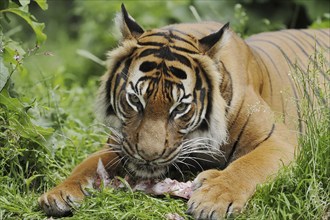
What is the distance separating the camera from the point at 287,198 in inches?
182

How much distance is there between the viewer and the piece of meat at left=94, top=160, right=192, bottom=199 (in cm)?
492

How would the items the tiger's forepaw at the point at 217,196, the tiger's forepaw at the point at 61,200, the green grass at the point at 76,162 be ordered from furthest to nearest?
1. the tiger's forepaw at the point at 61,200
2. the green grass at the point at 76,162
3. the tiger's forepaw at the point at 217,196

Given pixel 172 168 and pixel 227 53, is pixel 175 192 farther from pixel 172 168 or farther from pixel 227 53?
pixel 227 53

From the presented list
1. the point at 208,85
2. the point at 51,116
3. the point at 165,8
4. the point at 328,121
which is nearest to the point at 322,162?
the point at 328,121

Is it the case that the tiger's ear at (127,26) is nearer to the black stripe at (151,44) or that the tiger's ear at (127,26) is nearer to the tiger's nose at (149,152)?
the black stripe at (151,44)

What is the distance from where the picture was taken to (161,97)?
483 centimetres

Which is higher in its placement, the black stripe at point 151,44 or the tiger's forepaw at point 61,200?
the black stripe at point 151,44

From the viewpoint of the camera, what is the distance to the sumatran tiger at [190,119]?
4.77 m

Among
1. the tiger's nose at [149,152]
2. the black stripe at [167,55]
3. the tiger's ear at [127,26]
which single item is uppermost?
the tiger's ear at [127,26]

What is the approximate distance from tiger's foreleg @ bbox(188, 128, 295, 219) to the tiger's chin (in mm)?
277

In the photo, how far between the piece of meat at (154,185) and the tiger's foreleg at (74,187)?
0.27 ft

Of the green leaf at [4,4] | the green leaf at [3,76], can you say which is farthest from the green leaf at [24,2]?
the green leaf at [3,76]

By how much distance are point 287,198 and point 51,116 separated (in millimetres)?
1947

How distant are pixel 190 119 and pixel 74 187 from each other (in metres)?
0.75
